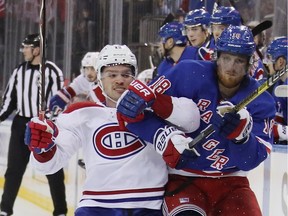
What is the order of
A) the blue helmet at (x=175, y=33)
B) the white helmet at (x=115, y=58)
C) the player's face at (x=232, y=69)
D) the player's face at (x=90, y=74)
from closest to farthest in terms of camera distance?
the player's face at (x=232, y=69) < the white helmet at (x=115, y=58) < the blue helmet at (x=175, y=33) < the player's face at (x=90, y=74)

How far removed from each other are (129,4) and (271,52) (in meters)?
1.80

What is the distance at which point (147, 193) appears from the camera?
2625mm

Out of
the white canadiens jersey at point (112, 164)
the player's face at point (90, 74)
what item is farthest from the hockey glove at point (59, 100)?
the white canadiens jersey at point (112, 164)

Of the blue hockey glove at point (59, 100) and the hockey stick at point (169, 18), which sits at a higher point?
the hockey stick at point (169, 18)

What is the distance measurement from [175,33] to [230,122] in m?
2.17

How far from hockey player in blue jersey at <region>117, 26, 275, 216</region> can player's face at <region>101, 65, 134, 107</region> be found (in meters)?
0.15

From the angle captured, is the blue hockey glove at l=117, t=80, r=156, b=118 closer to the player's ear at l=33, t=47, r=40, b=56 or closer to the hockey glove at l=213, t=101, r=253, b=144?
the hockey glove at l=213, t=101, r=253, b=144

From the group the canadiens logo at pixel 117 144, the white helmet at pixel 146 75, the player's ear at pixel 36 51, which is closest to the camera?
the canadiens logo at pixel 117 144

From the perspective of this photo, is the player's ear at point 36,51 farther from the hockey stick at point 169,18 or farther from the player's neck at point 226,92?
the player's neck at point 226,92

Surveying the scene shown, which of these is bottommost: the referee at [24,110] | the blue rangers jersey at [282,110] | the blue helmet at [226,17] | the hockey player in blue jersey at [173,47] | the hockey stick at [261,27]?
the referee at [24,110]

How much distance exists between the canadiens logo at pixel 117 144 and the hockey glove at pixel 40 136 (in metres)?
0.16

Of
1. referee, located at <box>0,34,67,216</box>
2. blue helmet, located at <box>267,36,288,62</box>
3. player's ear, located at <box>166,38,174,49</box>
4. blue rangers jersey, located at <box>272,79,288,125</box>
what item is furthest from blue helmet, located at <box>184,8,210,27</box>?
referee, located at <box>0,34,67,216</box>

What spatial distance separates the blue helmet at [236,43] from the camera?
2.54 meters

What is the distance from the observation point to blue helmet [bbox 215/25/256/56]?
2.54 m
